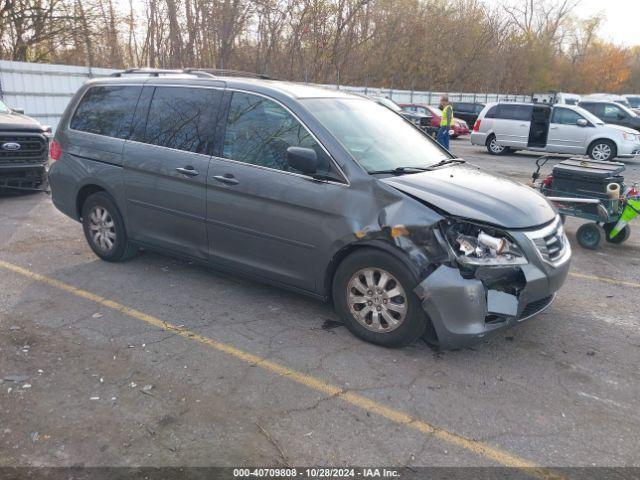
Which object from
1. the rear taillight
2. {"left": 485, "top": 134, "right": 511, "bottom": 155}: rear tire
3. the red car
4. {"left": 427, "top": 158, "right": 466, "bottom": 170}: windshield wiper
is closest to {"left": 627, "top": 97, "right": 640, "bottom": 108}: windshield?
the red car

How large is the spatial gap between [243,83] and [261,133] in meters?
0.56

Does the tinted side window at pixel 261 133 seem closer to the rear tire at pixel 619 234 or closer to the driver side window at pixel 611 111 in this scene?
the rear tire at pixel 619 234

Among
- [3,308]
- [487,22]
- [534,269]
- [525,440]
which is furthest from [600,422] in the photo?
[487,22]

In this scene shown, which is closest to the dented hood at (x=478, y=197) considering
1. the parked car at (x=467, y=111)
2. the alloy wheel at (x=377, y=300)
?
the alloy wheel at (x=377, y=300)

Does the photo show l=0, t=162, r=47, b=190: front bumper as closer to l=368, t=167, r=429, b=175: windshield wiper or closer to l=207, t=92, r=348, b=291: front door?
l=207, t=92, r=348, b=291: front door

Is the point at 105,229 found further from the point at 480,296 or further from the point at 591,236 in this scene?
the point at 591,236

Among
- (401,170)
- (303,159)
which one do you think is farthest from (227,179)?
(401,170)

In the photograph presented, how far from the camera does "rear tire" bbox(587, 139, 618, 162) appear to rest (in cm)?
1611

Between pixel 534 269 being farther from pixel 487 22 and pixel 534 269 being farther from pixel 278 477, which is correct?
pixel 487 22

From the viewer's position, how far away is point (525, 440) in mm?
2980

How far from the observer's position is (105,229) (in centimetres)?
560

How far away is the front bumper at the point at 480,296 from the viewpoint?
3545mm

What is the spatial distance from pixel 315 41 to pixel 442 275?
3112cm

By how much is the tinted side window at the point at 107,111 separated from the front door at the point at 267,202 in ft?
4.52
